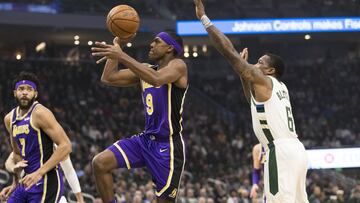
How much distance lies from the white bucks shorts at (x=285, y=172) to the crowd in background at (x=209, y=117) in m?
8.89

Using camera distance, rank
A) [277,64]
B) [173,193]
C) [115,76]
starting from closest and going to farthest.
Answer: [173,193] → [277,64] → [115,76]

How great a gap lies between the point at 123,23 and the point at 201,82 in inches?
973

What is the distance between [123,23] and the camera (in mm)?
7309

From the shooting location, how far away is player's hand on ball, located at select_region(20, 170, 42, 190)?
6.58 meters

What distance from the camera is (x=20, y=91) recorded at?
7.12m

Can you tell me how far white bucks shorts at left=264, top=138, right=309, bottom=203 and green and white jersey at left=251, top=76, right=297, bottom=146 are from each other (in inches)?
3.0

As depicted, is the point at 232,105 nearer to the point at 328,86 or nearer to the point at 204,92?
the point at 204,92

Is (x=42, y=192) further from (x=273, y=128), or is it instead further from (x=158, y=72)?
(x=273, y=128)

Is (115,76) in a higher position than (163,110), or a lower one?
higher

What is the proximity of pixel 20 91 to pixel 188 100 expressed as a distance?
23100 mm

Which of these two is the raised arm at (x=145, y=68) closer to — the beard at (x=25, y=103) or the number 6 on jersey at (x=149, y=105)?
the number 6 on jersey at (x=149, y=105)

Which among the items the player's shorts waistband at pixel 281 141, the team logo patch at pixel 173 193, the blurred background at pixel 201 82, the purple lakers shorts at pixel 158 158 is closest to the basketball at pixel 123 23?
the purple lakers shorts at pixel 158 158

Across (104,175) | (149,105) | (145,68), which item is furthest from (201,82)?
(145,68)

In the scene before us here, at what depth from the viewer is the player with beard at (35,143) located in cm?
688
